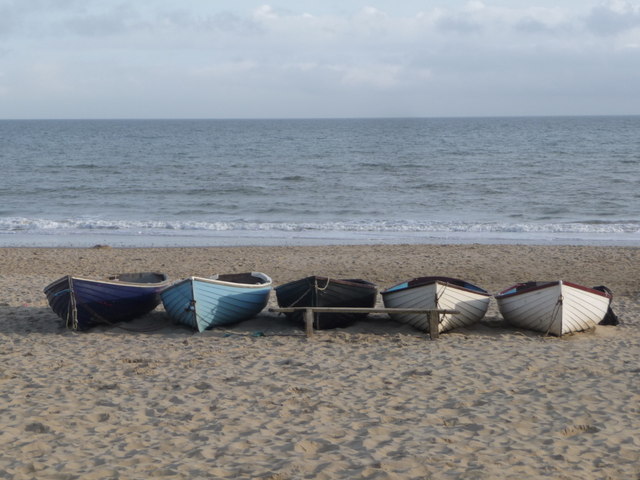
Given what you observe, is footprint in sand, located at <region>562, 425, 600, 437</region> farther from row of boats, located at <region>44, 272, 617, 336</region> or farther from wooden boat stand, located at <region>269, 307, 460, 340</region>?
row of boats, located at <region>44, 272, 617, 336</region>

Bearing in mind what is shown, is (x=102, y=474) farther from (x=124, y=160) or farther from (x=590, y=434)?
(x=124, y=160)

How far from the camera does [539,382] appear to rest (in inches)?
330

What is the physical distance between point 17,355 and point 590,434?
23.3 feet

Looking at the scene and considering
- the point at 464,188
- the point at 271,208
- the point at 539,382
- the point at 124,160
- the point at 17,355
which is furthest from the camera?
the point at 124,160

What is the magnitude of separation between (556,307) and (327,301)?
3378 mm

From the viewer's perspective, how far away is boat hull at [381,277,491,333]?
1102 cm

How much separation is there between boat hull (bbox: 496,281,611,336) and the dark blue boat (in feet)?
18.5

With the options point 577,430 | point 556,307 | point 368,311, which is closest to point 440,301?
point 368,311

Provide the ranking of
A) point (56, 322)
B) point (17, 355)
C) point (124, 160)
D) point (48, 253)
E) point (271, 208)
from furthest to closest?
point (124, 160), point (271, 208), point (48, 253), point (56, 322), point (17, 355)

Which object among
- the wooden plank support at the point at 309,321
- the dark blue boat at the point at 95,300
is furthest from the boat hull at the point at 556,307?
the dark blue boat at the point at 95,300

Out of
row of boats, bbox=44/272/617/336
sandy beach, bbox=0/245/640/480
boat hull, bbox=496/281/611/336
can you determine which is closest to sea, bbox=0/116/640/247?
row of boats, bbox=44/272/617/336

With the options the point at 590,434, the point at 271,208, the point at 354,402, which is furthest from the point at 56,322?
the point at 271,208

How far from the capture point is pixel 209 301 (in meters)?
11.1

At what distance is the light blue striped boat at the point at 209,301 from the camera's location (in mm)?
10977
